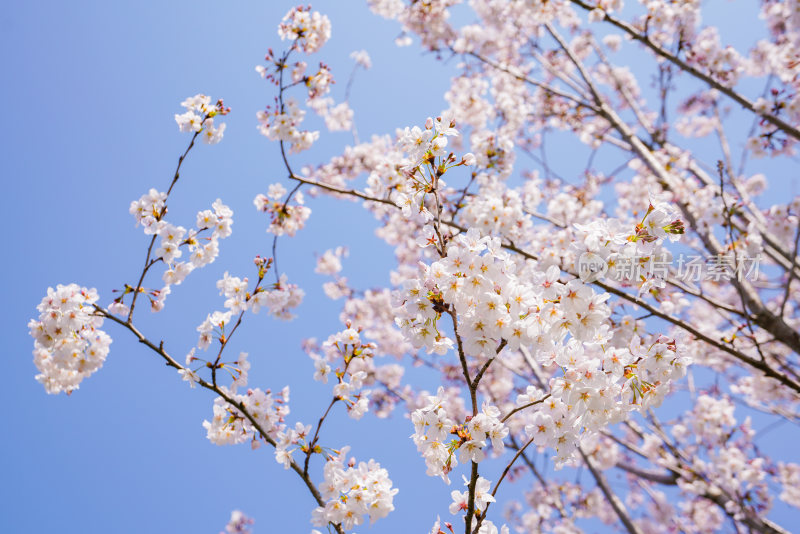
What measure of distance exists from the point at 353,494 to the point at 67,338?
2322mm

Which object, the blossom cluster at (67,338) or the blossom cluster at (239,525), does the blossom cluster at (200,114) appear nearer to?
the blossom cluster at (67,338)

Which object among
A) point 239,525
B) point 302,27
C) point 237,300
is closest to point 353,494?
point 237,300

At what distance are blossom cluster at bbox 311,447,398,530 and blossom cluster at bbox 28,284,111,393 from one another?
6.55 ft

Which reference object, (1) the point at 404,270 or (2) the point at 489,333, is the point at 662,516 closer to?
(1) the point at 404,270

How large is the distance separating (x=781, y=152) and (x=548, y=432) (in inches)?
231

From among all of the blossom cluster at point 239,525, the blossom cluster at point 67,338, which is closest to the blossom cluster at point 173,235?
the blossom cluster at point 67,338

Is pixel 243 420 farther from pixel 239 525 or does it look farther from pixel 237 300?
pixel 239 525

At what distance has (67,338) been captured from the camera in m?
3.00

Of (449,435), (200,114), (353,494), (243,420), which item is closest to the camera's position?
(449,435)

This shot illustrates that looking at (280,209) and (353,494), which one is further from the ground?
(280,209)

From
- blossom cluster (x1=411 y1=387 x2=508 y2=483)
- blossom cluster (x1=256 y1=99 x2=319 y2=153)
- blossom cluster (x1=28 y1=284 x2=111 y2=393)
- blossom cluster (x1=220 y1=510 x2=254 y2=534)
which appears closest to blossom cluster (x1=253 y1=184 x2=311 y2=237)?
blossom cluster (x1=256 y1=99 x2=319 y2=153)

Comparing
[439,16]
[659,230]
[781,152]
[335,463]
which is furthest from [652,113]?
[335,463]

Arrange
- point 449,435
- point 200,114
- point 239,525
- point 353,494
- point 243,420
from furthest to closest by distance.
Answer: point 239,525 → point 200,114 → point 243,420 → point 353,494 → point 449,435

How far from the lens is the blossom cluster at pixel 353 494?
2.28 metres
